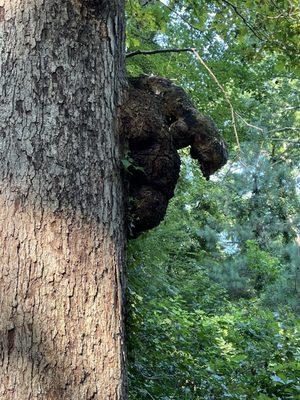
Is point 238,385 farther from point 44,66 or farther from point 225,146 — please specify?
point 44,66

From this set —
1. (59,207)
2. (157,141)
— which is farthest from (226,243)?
(59,207)

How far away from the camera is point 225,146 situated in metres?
2.51

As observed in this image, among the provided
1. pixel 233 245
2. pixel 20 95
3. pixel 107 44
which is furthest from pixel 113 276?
pixel 233 245

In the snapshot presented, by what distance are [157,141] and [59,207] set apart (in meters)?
0.78

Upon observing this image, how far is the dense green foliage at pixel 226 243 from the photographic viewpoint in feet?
12.9

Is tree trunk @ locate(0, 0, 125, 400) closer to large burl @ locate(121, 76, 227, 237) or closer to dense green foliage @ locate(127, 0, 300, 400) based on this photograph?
large burl @ locate(121, 76, 227, 237)

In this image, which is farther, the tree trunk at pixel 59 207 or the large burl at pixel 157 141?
the large burl at pixel 157 141

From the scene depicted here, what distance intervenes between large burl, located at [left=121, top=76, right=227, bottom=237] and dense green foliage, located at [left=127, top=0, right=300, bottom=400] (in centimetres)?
23

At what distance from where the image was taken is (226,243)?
18.3 meters

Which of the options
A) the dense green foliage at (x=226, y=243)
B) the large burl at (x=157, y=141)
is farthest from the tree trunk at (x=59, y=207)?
the dense green foliage at (x=226, y=243)

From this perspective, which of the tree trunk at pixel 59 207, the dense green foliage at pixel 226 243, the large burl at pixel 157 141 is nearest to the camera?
the tree trunk at pixel 59 207

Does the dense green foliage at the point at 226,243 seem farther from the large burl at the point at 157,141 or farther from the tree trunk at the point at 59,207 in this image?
the tree trunk at the point at 59,207

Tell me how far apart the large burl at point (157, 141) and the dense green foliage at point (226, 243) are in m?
0.23

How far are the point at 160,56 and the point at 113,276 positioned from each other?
682cm
